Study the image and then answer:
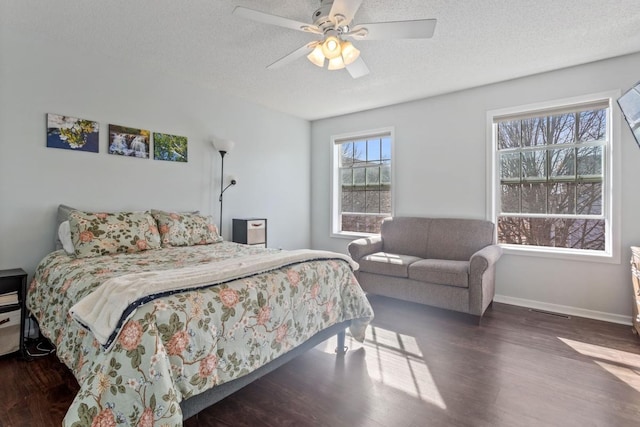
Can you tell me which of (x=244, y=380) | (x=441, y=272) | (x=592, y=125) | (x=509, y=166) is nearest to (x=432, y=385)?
(x=244, y=380)

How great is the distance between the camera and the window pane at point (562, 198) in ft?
10.9

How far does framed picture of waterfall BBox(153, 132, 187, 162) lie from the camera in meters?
3.45

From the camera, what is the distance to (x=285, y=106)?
4559 mm

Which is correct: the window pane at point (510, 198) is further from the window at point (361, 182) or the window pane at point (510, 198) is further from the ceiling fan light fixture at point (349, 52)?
the ceiling fan light fixture at point (349, 52)

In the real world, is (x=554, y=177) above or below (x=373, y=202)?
above

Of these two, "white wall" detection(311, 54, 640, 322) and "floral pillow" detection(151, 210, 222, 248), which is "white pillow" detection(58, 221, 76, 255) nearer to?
"floral pillow" detection(151, 210, 222, 248)

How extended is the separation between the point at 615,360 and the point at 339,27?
307 centimetres

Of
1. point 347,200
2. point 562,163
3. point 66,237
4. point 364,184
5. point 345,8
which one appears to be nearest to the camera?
point 345,8

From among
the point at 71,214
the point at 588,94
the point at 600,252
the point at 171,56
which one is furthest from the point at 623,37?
the point at 71,214

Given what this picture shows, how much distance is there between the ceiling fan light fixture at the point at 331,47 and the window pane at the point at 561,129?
266 centimetres

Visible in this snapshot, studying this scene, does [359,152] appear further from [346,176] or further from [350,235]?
[350,235]

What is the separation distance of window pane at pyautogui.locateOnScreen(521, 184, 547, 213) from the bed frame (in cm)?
261

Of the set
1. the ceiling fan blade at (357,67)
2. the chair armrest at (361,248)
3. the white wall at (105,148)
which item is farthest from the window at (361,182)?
the ceiling fan blade at (357,67)

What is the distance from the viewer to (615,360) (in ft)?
7.52
